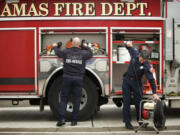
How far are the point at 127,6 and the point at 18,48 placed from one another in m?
2.63

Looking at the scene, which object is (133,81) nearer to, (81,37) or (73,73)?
(73,73)

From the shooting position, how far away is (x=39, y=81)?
7.90 m

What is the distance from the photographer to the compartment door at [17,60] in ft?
26.0

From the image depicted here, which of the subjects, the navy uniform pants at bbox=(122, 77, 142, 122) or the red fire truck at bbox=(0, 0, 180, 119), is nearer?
the navy uniform pants at bbox=(122, 77, 142, 122)

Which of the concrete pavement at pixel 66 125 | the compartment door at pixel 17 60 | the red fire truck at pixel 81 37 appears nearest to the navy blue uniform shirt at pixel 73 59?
the red fire truck at pixel 81 37

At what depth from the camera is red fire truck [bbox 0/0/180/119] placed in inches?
312

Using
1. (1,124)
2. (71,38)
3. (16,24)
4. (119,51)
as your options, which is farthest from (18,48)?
(119,51)

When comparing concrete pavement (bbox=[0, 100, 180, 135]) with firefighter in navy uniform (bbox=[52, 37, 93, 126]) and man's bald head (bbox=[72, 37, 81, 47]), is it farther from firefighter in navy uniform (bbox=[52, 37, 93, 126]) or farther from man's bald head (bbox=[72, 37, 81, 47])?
man's bald head (bbox=[72, 37, 81, 47])

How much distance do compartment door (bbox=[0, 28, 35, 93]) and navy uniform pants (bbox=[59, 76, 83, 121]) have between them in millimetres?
809

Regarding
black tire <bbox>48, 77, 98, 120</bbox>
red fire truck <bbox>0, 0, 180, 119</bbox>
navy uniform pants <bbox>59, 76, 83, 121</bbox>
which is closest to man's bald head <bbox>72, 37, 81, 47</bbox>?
red fire truck <bbox>0, 0, 180, 119</bbox>

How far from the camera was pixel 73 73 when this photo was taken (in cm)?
750

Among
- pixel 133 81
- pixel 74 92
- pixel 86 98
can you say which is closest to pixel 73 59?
pixel 74 92

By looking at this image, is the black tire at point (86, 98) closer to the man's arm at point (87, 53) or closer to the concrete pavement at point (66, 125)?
the concrete pavement at point (66, 125)

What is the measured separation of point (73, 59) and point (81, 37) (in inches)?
31.2
